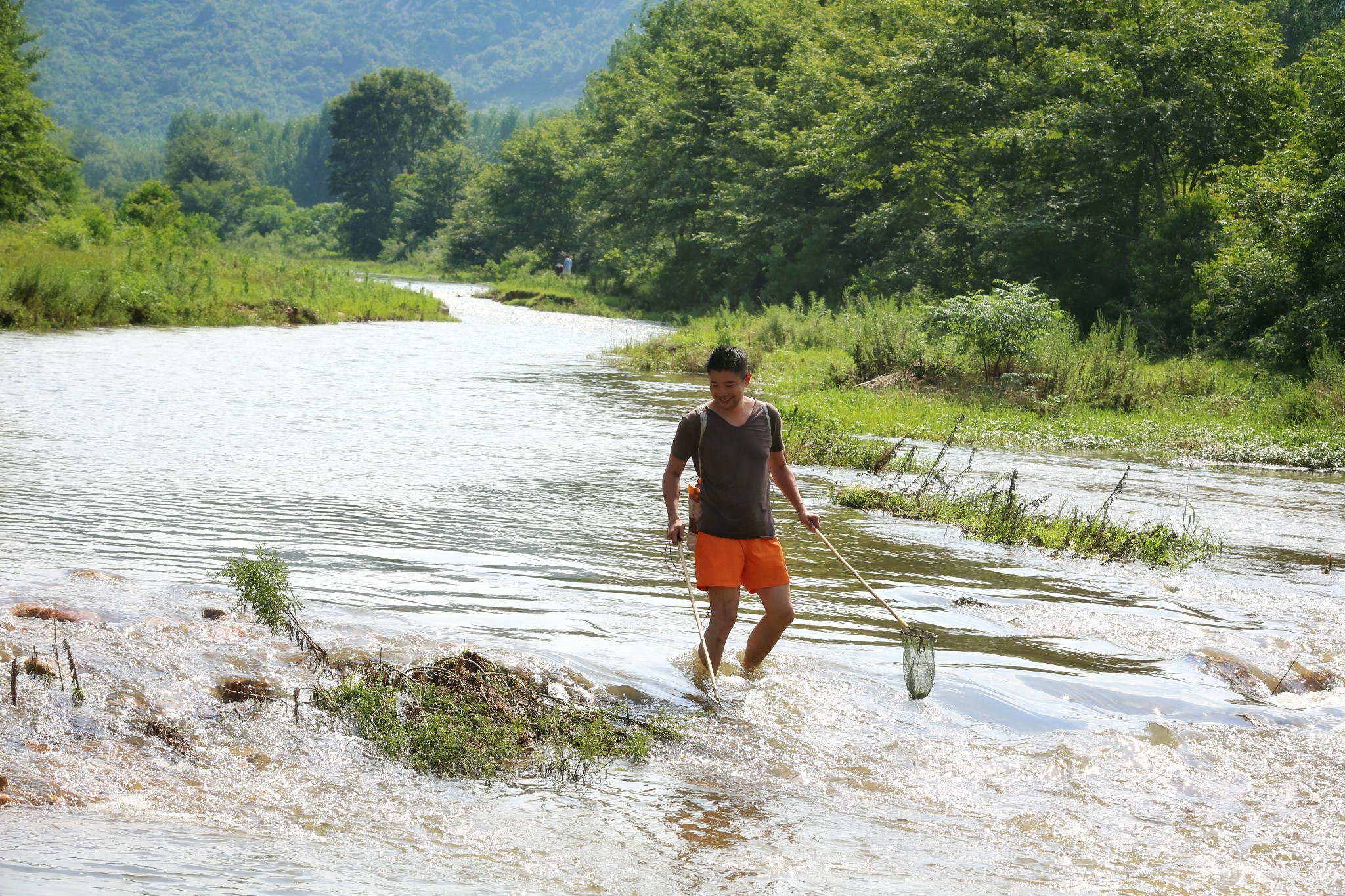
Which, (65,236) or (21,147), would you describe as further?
(21,147)

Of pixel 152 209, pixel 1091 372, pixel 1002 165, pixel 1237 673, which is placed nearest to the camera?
pixel 1237 673

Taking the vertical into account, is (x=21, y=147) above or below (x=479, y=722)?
above

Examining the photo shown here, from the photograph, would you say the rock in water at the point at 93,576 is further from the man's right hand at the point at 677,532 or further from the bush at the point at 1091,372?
the bush at the point at 1091,372

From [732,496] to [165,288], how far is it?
109ft

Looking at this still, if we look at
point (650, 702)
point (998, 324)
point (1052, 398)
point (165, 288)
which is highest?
point (998, 324)

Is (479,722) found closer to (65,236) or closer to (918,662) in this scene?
(918,662)

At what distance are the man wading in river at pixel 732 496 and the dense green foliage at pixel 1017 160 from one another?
16747 millimetres

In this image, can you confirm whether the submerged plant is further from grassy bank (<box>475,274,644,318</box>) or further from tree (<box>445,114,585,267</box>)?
tree (<box>445,114,585,267</box>)

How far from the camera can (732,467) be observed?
6824 mm

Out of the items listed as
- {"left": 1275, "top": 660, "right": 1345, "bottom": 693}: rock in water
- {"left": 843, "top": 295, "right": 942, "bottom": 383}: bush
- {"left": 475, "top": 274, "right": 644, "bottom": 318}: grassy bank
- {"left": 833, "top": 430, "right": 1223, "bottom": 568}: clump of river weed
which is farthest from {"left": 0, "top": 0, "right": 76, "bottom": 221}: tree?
{"left": 1275, "top": 660, "right": 1345, "bottom": 693}: rock in water

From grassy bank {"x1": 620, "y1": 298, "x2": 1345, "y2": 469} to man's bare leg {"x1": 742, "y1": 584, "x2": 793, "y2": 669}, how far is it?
847 centimetres

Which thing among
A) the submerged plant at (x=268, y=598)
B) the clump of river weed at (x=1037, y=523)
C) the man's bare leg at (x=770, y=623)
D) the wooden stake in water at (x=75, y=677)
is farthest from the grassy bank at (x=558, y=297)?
the wooden stake in water at (x=75, y=677)

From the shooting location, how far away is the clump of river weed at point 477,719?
584 centimetres

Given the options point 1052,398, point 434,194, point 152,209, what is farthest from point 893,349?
point 434,194
